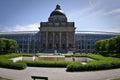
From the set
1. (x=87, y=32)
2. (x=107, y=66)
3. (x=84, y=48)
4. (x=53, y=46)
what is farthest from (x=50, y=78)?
(x=87, y=32)

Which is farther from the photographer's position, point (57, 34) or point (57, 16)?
point (57, 16)

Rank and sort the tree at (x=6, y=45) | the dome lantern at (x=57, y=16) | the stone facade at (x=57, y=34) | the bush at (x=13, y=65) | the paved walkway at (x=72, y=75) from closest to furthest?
the paved walkway at (x=72, y=75)
the bush at (x=13, y=65)
the tree at (x=6, y=45)
the stone facade at (x=57, y=34)
the dome lantern at (x=57, y=16)

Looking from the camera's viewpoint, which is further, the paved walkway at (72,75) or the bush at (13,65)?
the bush at (13,65)

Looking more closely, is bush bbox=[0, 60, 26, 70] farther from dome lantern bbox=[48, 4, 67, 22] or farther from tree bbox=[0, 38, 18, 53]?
dome lantern bbox=[48, 4, 67, 22]

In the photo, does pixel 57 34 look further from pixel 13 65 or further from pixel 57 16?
pixel 13 65

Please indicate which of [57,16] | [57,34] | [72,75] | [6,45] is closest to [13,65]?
[72,75]

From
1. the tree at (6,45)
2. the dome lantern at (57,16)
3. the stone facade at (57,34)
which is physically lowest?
the tree at (6,45)

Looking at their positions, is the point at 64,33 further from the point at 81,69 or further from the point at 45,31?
the point at 81,69

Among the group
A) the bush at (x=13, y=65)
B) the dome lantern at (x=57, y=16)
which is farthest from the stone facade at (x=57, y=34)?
the bush at (x=13, y=65)

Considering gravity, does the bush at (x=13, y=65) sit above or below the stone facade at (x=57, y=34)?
below

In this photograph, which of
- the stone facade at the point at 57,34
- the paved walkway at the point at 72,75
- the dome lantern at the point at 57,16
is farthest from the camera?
the dome lantern at the point at 57,16

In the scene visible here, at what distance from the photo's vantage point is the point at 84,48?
9731cm

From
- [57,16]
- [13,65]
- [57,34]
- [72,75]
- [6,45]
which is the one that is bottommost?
[72,75]

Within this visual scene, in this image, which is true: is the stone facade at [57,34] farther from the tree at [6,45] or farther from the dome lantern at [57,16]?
the tree at [6,45]
